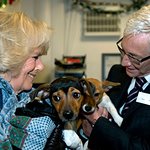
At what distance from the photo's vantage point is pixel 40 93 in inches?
73.4

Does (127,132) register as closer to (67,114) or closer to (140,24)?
(67,114)

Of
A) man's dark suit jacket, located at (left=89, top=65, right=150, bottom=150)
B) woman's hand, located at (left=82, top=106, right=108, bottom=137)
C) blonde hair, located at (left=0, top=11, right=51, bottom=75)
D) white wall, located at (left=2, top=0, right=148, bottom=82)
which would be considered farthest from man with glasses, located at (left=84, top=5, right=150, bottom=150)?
white wall, located at (left=2, top=0, right=148, bottom=82)

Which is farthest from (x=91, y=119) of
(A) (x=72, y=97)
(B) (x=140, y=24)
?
(B) (x=140, y=24)

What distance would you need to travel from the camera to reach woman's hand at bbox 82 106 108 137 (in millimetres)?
1880

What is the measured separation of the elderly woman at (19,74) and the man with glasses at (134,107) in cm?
28

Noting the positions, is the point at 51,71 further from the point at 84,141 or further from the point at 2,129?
the point at 2,129

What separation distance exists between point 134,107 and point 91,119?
265 millimetres

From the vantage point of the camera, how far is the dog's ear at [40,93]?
182 centimetres

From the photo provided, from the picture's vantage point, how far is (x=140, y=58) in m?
1.76

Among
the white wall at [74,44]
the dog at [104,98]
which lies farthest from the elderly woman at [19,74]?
the white wall at [74,44]

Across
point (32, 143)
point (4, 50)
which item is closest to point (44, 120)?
point (32, 143)

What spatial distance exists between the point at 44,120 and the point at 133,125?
0.48m

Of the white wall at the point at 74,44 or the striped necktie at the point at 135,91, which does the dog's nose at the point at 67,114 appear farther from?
the white wall at the point at 74,44

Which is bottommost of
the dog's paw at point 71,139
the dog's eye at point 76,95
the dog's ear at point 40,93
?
the dog's paw at point 71,139
